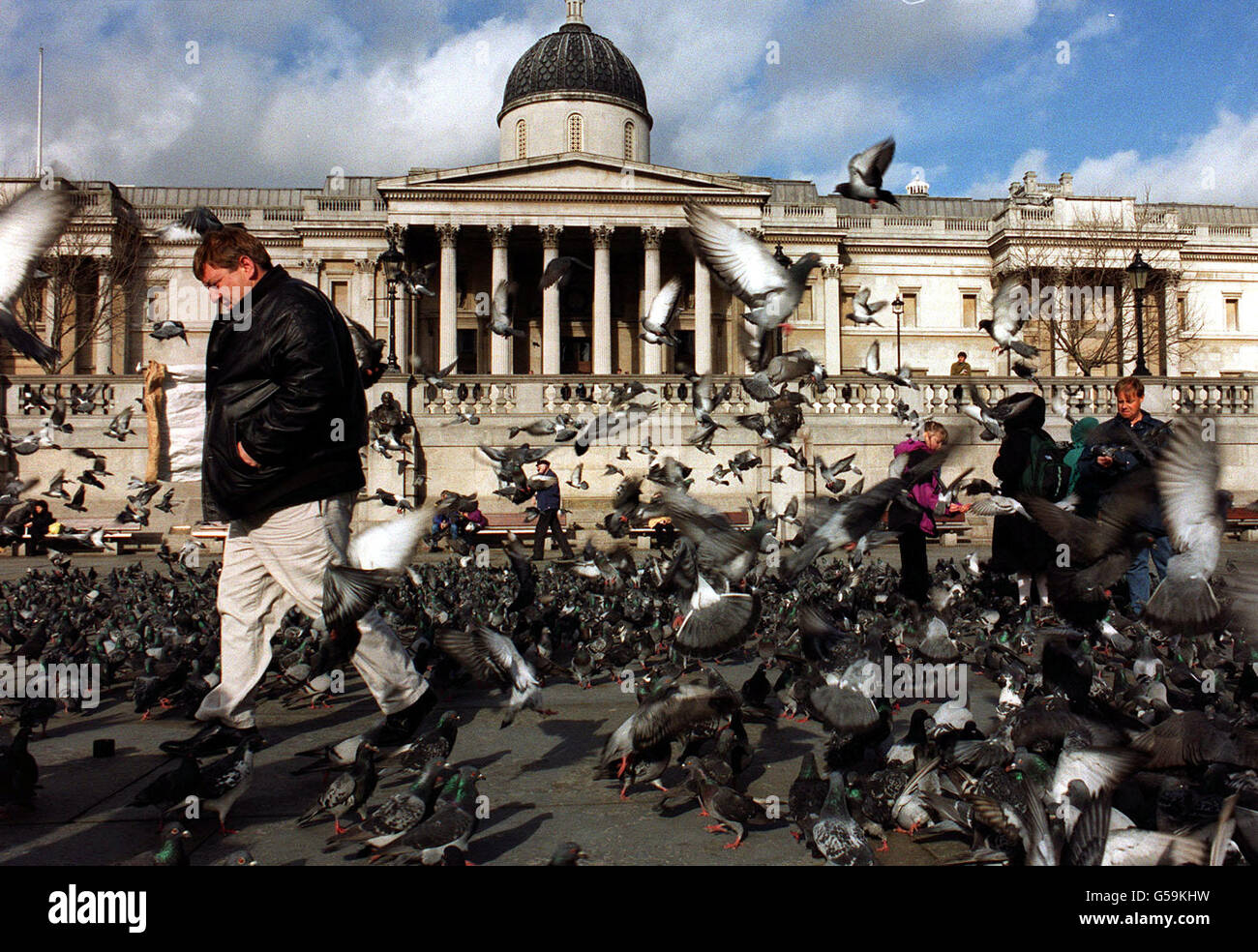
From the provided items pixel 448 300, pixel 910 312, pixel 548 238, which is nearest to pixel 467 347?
pixel 448 300

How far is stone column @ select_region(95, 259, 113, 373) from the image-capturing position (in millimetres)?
51225

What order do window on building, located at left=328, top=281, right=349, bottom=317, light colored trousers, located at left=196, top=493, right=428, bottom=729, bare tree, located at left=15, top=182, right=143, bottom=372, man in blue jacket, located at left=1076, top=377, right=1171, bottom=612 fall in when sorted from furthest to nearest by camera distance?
window on building, located at left=328, top=281, right=349, bottom=317, bare tree, located at left=15, top=182, right=143, bottom=372, man in blue jacket, located at left=1076, top=377, right=1171, bottom=612, light colored trousers, located at left=196, top=493, right=428, bottom=729

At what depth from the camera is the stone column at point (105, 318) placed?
168 feet

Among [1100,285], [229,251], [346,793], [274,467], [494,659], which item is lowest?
[346,793]

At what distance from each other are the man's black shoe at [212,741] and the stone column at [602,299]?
46.9 meters

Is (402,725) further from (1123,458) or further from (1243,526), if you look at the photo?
(1243,526)

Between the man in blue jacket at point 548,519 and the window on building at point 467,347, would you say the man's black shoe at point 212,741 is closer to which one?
the man in blue jacket at point 548,519

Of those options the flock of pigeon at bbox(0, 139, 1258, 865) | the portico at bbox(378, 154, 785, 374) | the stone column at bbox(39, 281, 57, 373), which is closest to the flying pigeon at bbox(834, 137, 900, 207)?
the flock of pigeon at bbox(0, 139, 1258, 865)

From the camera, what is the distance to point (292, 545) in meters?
4.67

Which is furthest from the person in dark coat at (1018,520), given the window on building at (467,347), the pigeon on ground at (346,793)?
the window on building at (467,347)

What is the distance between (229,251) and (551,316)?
4852cm

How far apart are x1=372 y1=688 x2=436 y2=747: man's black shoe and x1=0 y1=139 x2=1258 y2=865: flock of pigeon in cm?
9

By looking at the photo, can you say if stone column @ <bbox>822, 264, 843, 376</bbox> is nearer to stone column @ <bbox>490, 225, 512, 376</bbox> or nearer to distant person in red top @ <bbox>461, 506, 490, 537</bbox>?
stone column @ <bbox>490, 225, 512, 376</bbox>

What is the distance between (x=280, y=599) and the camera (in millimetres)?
4949
